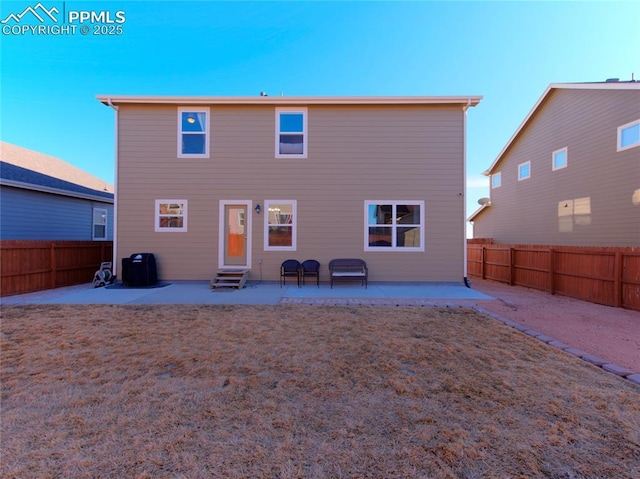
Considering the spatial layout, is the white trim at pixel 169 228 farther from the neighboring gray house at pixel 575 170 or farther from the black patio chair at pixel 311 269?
the neighboring gray house at pixel 575 170

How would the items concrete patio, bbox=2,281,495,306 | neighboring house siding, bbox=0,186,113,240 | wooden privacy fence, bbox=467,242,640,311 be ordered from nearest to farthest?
wooden privacy fence, bbox=467,242,640,311 → concrete patio, bbox=2,281,495,306 → neighboring house siding, bbox=0,186,113,240

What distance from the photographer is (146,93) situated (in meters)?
8.80

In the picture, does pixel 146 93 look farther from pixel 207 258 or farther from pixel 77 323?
pixel 77 323

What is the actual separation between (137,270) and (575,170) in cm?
1555

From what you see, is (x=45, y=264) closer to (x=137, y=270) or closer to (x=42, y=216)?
(x=137, y=270)

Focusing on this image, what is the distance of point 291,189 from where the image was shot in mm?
8984

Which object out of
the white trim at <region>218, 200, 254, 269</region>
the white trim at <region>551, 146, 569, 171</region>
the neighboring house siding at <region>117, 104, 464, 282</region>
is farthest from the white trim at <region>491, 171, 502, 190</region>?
the white trim at <region>218, 200, 254, 269</region>

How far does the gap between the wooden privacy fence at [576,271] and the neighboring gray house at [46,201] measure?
17802 mm

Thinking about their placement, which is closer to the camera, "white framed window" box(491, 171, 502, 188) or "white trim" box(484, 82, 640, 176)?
"white trim" box(484, 82, 640, 176)

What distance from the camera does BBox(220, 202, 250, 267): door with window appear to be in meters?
8.99

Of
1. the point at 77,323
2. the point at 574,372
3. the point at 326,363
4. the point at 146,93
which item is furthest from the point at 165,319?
the point at 146,93

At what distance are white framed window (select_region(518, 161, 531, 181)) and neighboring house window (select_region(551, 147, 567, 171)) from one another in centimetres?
139

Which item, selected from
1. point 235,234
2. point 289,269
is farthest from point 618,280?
point 235,234

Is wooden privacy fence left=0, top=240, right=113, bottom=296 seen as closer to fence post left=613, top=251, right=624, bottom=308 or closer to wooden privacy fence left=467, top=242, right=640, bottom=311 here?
wooden privacy fence left=467, top=242, right=640, bottom=311
